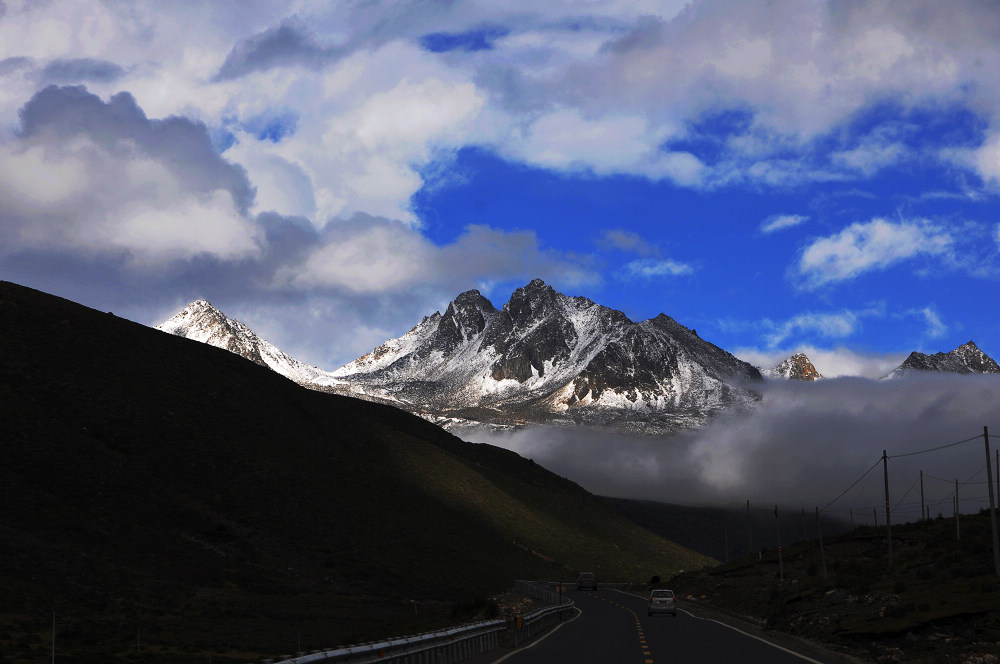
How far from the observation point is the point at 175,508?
9281 cm

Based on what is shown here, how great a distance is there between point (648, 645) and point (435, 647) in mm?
9661

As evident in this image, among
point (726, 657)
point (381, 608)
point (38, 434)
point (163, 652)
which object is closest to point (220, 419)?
point (38, 434)

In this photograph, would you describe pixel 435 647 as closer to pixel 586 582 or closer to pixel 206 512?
pixel 206 512

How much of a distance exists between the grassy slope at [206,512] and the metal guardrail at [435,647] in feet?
31.9

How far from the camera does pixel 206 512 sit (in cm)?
9588

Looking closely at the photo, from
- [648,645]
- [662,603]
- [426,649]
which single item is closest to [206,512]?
[662,603]

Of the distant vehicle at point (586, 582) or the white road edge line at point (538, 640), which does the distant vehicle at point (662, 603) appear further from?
the distant vehicle at point (586, 582)

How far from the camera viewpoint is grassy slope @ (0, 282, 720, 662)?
60.2 meters

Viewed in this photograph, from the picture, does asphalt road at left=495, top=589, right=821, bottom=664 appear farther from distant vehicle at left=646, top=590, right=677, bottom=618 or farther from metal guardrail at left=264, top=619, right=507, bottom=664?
distant vehicle at left=646, top=590, right=677, bottom=618

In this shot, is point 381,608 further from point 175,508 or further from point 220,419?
point 220,419

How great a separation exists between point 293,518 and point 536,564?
4082 cm

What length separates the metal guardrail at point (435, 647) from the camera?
67.2 ft

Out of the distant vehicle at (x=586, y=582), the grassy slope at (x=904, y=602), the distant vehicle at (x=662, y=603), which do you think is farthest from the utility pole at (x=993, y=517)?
the distant vehicle at (x=586, y=582)

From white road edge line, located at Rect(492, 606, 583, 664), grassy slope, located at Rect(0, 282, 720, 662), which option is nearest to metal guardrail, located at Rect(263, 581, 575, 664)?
white road edge line, located at Rect(492, 606, 583, 664)
